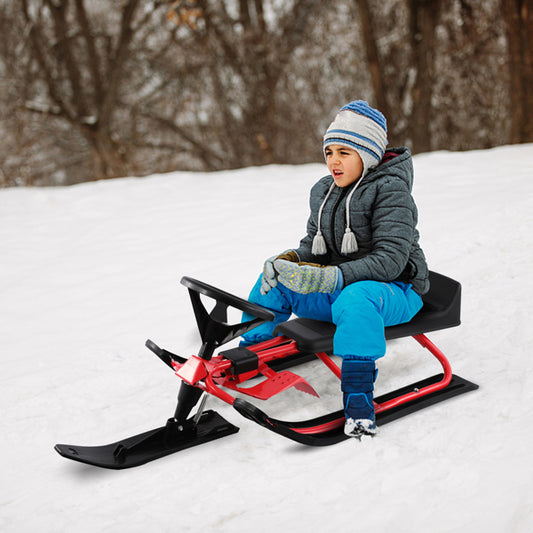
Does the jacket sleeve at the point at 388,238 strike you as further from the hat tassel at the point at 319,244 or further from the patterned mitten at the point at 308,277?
the hat tassel at the point at 319,244

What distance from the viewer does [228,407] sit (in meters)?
2.58

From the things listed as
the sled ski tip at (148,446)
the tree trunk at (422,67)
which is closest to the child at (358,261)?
the sled ski tip at (148,446)

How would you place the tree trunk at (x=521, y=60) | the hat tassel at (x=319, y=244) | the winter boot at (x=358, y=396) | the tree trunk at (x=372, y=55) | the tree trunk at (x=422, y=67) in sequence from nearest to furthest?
the winter boot at (x=358, y=396)
the hat tassel at (x=319, y=244)
the tree trunk at (x=521, y=60)
the tree trunk at (x=372, y=55)
the tree trunk at (x=422, y=67)

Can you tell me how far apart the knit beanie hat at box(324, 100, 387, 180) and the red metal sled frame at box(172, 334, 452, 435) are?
87 cm

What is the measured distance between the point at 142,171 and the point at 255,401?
10748 millimetres

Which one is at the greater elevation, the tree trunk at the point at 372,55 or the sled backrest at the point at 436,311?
the tree trunk at the point at 372,55

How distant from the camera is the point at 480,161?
6.33 metres

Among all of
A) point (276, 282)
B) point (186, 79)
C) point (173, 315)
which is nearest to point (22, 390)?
point (173, 315)

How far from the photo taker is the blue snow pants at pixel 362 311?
2156mm

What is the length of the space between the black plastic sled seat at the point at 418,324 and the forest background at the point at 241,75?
8055 mm

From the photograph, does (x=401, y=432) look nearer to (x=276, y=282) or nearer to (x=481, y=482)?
(x=481, y=482)

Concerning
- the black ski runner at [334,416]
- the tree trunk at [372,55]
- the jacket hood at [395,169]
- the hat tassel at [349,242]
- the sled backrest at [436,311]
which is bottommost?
the black ski runner at [334,416]

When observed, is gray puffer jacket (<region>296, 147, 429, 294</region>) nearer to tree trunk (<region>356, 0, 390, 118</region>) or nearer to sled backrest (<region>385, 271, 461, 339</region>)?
sled backrest (<region>385, 271, 461, 339</region>)

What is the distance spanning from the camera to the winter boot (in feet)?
7.11
